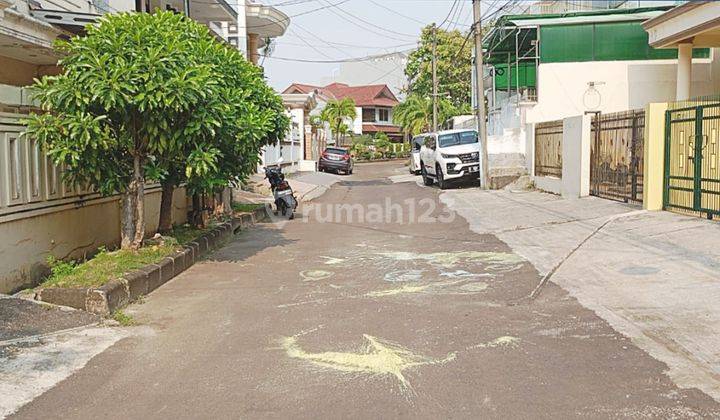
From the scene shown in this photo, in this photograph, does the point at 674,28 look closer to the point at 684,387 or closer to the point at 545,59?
the point at 545,59

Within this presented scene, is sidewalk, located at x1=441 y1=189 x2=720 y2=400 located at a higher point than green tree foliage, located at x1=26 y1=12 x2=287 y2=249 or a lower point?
lower

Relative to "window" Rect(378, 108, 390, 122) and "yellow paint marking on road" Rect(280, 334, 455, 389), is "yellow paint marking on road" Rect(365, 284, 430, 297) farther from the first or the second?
"window" Rect(378, 108, 390, 122)

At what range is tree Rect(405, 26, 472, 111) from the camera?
178 feet

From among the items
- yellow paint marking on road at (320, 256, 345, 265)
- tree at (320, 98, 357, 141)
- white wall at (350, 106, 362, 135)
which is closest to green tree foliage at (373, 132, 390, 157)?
tree at (320, 98, 357, 141)

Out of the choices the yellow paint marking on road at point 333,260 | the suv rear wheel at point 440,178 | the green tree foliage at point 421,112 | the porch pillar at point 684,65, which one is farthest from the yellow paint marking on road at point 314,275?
the green tree foliage at point 421,112

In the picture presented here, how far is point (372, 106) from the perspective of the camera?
78250mm

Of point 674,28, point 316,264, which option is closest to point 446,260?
point 316,264

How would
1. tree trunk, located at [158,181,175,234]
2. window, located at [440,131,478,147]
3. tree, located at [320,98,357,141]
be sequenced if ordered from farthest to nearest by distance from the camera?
tree, located at [320,98,357,141] < window, located at [440,131,478,147] < tree trunk, located at [158,181,175,234]

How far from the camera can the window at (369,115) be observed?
79.1 m

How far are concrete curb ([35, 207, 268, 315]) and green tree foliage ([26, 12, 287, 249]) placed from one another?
26.8 inches

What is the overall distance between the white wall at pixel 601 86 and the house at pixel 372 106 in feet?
165

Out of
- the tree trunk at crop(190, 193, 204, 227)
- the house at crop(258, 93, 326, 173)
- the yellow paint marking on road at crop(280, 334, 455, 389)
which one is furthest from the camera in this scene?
the house at crop(258, 93, 326, 173)

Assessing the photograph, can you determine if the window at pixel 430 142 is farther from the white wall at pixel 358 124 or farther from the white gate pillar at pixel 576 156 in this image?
the white wall at pixel 358 124

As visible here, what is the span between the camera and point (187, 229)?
1241 centimetres
